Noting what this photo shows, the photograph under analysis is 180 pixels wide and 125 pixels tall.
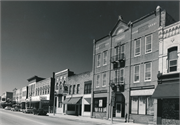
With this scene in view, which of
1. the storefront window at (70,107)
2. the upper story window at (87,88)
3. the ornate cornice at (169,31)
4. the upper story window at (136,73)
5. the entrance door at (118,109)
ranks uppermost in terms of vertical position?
the ornate cornice at (169,31)

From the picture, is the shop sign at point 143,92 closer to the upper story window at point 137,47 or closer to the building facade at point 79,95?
the upper story window at point 137,47

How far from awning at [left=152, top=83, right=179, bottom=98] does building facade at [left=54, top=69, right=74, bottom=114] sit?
23.4 metres

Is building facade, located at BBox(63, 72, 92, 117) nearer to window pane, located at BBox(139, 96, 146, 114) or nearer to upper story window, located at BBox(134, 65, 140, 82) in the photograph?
upper story window, located at BBox(134, 65, 140, 82)

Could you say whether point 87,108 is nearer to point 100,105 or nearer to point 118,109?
point 100,105

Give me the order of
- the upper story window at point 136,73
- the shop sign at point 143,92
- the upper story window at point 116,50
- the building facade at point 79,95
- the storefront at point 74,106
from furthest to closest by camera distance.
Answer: the storefront at point 74,106
the building facade at point 79,95
the upper story window at point 116,50
the upper story window at point 136,73
the shop sign at point 143,92

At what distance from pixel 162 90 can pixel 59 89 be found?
1130 inches

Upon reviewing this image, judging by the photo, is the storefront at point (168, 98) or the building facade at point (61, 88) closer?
the storefront at point (168, 98)

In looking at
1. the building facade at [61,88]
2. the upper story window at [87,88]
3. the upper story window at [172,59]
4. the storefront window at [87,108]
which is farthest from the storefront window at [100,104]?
the upper story window at [172,59]

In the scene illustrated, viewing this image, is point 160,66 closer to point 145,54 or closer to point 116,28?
point 145,54

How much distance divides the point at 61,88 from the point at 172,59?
28864mm

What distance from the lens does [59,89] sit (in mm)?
44375

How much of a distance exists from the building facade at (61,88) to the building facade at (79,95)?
145cm

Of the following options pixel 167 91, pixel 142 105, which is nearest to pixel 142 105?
pixel 142 105

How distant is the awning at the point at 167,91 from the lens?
59.1 feet
